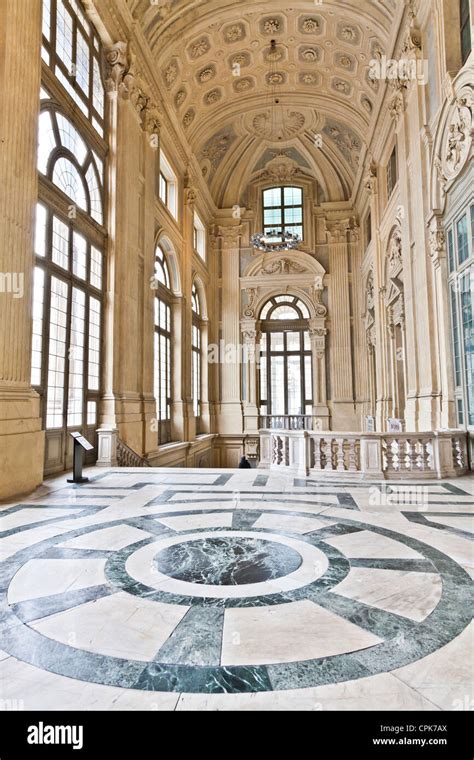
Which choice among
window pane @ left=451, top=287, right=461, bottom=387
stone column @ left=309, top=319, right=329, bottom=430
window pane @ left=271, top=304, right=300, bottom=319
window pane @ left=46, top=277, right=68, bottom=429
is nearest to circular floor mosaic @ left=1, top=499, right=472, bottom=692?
window pane @ left=46, top=277, right=68, bottom=429

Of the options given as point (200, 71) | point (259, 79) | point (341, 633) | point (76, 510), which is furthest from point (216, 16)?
point (341, 633)

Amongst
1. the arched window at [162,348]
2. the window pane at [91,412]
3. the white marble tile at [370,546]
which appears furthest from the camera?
the arched window at [162,348]

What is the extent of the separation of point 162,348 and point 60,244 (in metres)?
5.27

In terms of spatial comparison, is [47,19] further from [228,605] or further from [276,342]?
[276,342]

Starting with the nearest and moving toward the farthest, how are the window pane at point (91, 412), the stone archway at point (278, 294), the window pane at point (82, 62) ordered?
the window pane at point (82, 62), the window pane at point (91, 412), the stone archway at point (278, 294)

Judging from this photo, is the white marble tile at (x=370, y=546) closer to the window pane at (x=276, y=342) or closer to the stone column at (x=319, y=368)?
the stone column at (x=319, y=368)

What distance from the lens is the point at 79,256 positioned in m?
7.93

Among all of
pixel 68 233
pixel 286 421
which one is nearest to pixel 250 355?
pixel 286 421

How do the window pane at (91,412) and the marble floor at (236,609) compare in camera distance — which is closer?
the marble floor at (236,609)

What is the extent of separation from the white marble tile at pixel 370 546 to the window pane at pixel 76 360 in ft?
17.9

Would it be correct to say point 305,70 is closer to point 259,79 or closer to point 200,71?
point 259,79

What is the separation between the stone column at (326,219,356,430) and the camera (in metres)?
16.3

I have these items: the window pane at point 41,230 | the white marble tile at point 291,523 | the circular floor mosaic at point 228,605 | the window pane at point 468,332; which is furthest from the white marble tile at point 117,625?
the window pane at point 468,332

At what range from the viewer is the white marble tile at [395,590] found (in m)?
2.27
